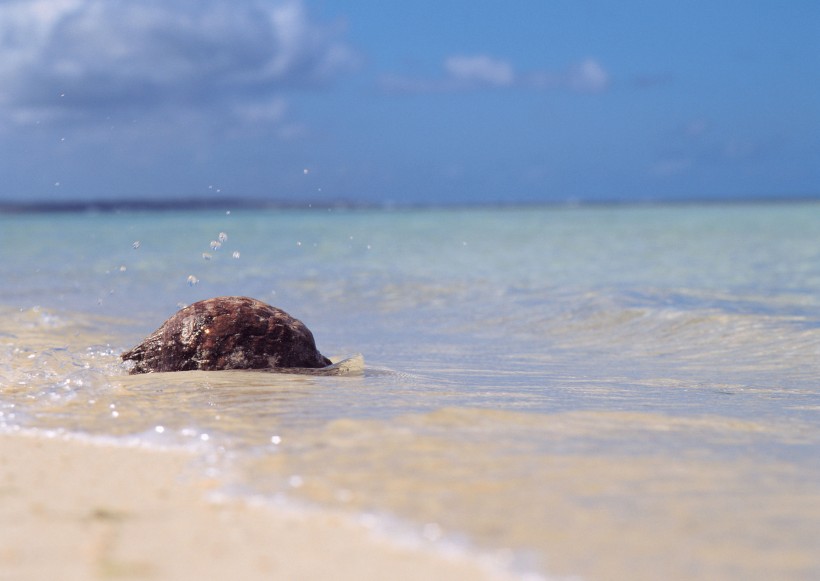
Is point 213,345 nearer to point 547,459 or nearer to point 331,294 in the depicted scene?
point 547,459

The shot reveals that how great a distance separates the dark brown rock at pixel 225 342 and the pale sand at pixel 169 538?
7.70ft

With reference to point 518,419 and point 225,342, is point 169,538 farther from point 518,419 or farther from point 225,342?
point 225,342

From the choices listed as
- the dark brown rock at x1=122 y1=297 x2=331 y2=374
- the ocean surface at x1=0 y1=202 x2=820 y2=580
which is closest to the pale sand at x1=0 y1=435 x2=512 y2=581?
the ocean surface at x1=0 y1=202 x2=820 y2=580

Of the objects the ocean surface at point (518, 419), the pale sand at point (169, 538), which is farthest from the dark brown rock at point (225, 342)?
the pale sand at point (169, 538)

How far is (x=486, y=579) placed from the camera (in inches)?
90.7

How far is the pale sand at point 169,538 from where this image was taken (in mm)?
2297

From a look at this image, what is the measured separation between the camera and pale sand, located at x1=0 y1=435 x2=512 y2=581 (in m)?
2.30

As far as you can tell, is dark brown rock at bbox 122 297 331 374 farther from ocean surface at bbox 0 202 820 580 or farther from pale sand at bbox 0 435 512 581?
pale sand at bbox 0 435 512 581

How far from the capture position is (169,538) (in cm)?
249

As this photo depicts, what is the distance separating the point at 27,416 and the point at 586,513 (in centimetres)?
272

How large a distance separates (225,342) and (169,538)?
3093 mm

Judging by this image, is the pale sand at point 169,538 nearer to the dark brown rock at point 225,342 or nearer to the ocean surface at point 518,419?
the ocean surface at point 518,419

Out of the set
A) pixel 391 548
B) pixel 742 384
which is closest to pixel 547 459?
pixel 391 548

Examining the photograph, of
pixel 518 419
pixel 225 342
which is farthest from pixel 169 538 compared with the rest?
pixel 225 342
